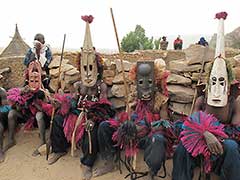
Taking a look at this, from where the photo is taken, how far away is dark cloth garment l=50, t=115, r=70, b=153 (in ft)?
15.6

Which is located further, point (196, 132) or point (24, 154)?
point (24, 154)

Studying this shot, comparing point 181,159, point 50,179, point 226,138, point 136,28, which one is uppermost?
point 136,28

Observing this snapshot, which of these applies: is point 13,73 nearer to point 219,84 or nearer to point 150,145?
point 150,145

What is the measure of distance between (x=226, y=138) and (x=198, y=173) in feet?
2.50

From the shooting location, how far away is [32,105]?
205 inches

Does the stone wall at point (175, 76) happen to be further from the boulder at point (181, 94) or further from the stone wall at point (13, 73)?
the stone wall at point (13, 73)

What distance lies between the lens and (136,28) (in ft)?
65.8

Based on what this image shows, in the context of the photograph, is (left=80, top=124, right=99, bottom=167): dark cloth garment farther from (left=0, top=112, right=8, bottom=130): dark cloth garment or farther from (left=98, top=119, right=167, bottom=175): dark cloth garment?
(left=0, top=112, right=8, bottom=130): dark cloth garment

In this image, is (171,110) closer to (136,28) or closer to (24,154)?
(24,154)

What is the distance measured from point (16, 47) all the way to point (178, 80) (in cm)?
903

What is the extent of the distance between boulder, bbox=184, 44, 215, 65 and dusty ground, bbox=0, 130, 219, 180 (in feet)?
4.43

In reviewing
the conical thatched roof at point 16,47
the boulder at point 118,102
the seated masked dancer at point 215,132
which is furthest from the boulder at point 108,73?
the conical thatched roof at point 16,47

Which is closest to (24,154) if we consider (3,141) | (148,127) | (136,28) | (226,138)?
(3,141)

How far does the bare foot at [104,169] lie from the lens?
440cm
